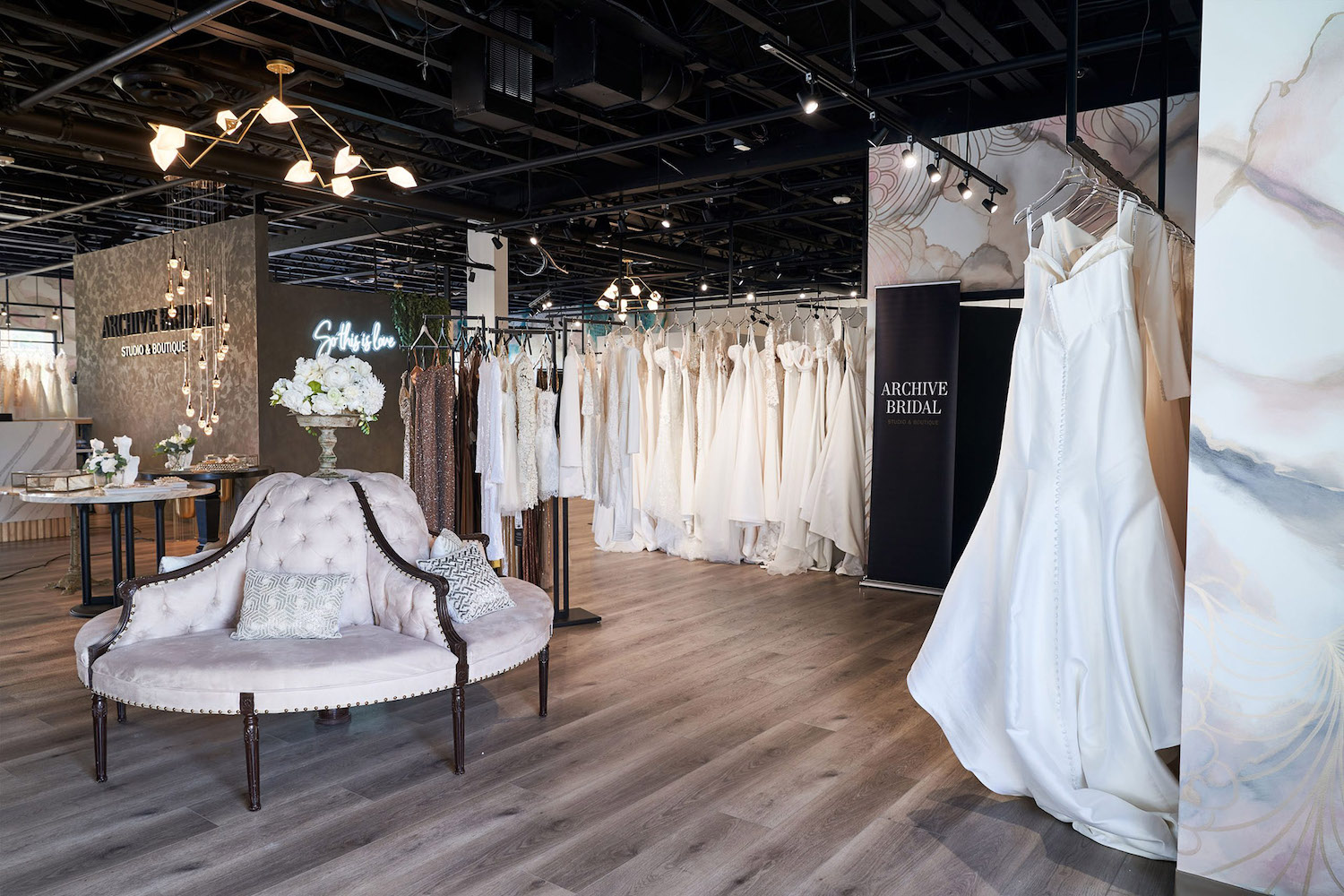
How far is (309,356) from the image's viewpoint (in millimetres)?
9695

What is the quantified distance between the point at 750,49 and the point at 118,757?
5327 mm

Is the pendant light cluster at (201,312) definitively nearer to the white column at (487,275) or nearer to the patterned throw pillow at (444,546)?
the white column at (487,275)

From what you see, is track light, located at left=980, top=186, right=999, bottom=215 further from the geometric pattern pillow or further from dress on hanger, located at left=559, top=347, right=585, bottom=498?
the geometric pattern pillow

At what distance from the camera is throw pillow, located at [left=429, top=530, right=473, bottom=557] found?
4.00 metres

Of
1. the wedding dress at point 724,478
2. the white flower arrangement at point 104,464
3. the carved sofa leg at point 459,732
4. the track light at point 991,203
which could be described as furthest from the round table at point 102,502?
the track light at point 991,203

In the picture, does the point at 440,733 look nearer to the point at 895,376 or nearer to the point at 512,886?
the point at 512,886

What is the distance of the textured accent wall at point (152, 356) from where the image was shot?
9.33m

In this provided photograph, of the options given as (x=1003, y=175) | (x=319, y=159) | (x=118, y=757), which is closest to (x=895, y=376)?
(x=1003, y=175)

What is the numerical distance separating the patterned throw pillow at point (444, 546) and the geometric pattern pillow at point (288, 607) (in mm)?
550

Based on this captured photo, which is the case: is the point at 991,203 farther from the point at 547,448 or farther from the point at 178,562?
the point at 178,562

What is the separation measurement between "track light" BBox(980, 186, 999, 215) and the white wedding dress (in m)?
2.89

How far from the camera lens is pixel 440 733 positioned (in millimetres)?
3793

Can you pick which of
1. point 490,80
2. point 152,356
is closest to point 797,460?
point 490,80

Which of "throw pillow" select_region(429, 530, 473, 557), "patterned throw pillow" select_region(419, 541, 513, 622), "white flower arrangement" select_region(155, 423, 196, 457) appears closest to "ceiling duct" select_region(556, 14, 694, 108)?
"throw pillow" select_region(429, 530, 473, 557)
